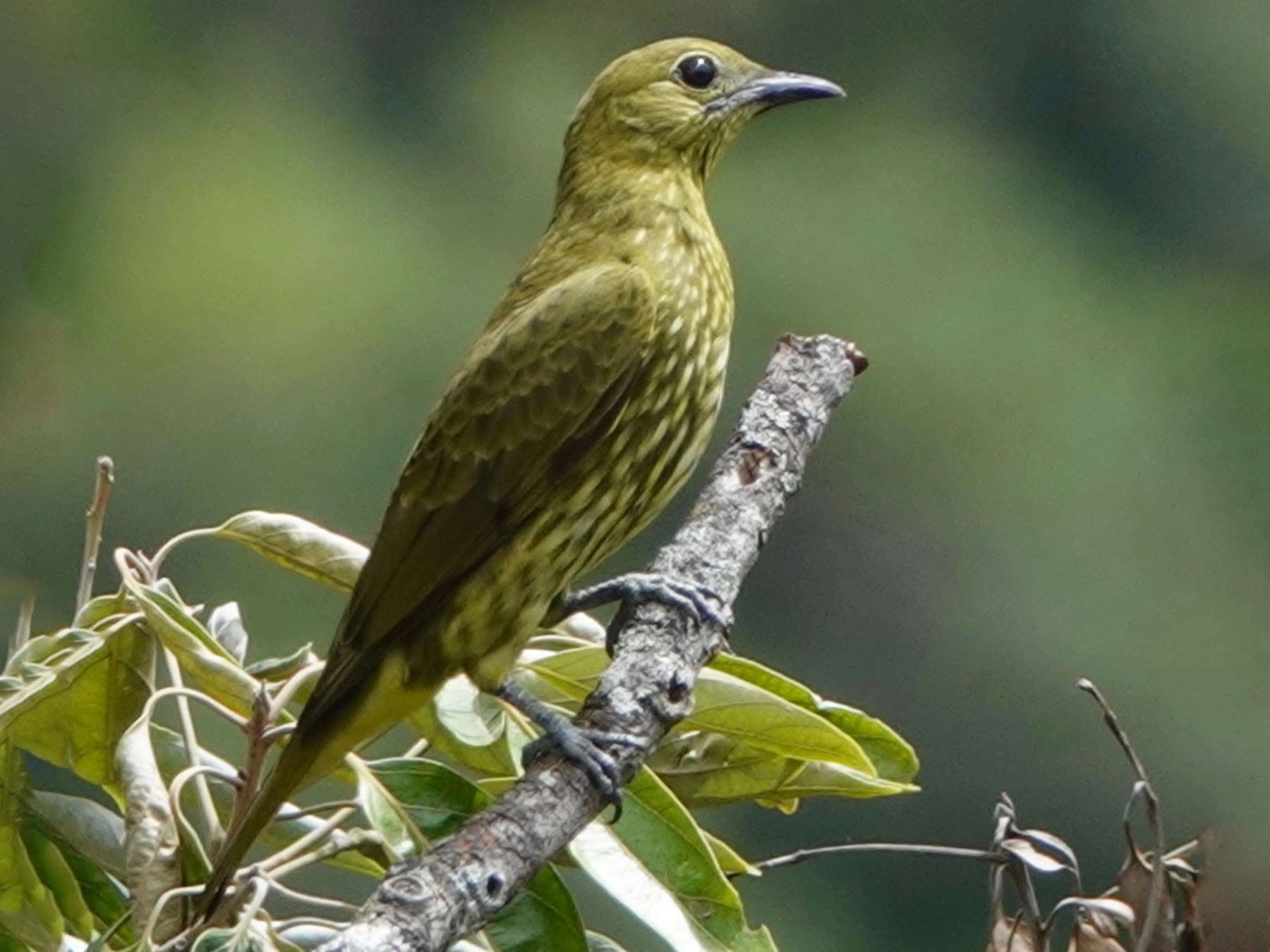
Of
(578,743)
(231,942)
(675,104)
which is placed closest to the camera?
(231,942)

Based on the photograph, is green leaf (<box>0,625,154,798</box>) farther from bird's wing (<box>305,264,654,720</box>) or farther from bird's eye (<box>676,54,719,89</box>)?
bird's eye (<box>676,54,719,89</box>)

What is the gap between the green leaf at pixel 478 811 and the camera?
107 inches

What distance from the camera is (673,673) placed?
9.70ft

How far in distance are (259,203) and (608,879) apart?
15.1m

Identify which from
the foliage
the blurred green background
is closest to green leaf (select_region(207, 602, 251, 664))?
the foliage

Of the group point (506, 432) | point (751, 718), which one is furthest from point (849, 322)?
point (751, 718)

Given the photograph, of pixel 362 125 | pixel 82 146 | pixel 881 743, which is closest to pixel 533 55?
pixel 362 125

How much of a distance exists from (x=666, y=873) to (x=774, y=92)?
143 cm

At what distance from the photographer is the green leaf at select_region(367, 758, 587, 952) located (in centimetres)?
273

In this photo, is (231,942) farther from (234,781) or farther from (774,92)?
(774,92)

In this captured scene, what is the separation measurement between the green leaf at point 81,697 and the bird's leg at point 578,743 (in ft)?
1.29

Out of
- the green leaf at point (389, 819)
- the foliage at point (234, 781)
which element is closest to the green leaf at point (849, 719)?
the foliage at point (234, 781)

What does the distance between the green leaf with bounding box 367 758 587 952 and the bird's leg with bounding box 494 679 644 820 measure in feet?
0.26

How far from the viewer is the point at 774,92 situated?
390cm
